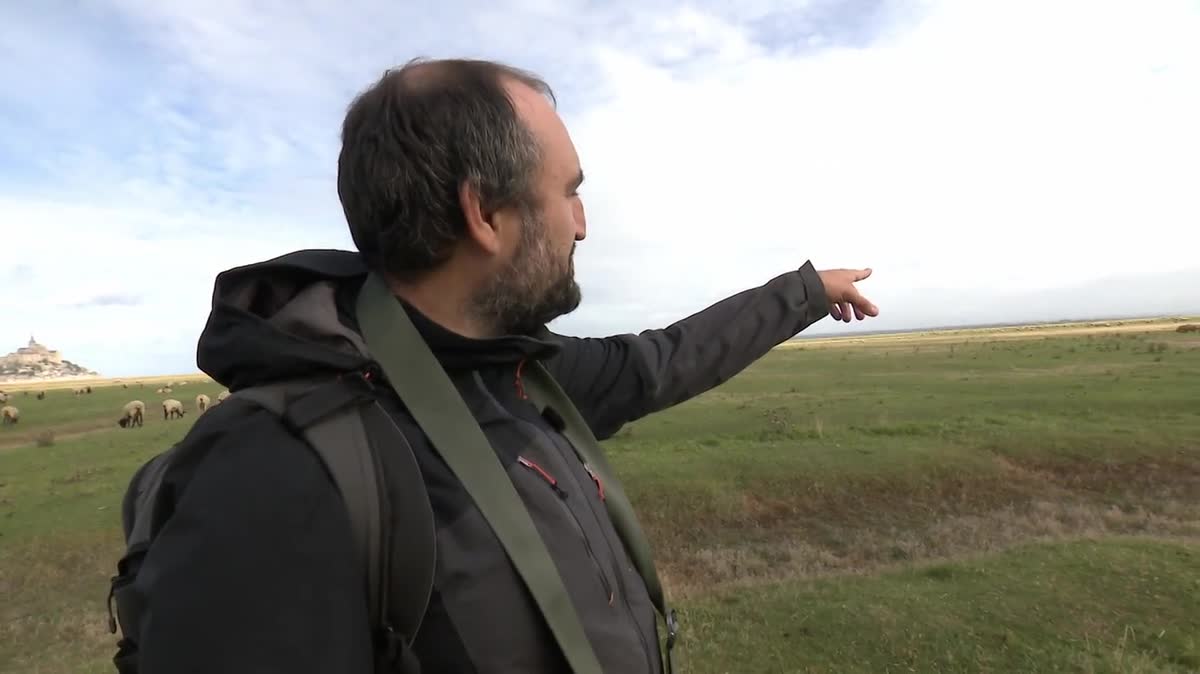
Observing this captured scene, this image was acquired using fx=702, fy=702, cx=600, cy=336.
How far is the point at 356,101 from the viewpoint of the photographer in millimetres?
1704

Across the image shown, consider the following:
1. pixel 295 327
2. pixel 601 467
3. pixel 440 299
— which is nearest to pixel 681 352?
pixel 601 467

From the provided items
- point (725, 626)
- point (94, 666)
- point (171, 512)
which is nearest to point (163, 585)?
point (171, 512)

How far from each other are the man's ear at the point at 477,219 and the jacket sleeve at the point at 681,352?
3.17ft

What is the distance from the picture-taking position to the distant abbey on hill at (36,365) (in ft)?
515

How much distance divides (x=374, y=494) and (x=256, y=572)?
0.21 meters

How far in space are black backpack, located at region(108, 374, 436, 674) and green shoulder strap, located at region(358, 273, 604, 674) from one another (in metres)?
0.12

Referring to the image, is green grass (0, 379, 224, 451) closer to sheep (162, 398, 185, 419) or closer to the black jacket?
sheep (162, 398, 185, 419)

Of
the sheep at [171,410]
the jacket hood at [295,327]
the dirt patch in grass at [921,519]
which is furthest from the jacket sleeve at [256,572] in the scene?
the sheep at [171,410]

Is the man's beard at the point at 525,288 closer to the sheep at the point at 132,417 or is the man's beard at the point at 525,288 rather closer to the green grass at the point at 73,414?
the green grass at the point at 73,414

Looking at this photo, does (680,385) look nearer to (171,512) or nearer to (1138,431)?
(171,512)

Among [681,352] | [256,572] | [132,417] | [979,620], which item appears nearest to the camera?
[256,572]

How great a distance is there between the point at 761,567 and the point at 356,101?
1058 centimetres

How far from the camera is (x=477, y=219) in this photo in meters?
1.66

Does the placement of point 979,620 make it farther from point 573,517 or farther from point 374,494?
point 374,494
